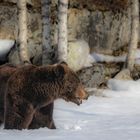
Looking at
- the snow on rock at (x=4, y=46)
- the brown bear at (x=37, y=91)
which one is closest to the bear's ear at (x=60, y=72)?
the brown bear at (x=37, y=91)

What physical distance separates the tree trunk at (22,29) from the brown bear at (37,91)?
7305 mm

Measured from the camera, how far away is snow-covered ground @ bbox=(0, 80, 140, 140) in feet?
23.2

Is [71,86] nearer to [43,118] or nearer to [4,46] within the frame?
[43,118]

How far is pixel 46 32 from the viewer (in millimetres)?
14977

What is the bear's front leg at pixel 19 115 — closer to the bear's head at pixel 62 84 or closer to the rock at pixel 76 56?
the bear's head at pixel 62 84

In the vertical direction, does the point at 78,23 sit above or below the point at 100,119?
above

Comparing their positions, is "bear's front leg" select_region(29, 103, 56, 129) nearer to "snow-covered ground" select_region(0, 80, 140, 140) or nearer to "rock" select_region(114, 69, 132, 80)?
"snow-covered ground" select_region(0, 80, 140, 140)

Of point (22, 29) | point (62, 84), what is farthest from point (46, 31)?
point (62, 84)

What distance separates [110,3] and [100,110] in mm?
6874

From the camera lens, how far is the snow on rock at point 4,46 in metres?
16.0

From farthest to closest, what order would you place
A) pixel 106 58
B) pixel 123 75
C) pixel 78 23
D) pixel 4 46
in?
1. pixel 78 23
2. pixel 106 58
3. pixel 4 46
4. pixel 123 75

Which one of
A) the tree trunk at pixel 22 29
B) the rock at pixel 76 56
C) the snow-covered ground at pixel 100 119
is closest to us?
the snow-covered ground at pixel 100 119

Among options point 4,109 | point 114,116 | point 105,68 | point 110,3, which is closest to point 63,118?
point 114,116

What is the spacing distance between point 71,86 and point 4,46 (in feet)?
30.4
